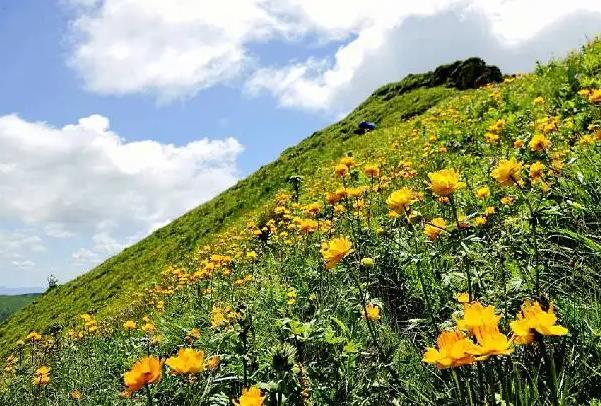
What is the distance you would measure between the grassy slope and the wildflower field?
9.00 m

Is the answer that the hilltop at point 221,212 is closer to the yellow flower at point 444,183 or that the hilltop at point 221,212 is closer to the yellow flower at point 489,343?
the yellow flower at point 444,183

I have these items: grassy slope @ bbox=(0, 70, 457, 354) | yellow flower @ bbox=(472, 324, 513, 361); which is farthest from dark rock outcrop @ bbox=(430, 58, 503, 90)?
yellow flower @ bbox=(472, 324, 513, 361)

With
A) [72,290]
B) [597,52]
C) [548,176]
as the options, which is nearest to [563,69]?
[597,52]

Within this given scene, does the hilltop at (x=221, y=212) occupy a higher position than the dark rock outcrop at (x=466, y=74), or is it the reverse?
the dark rock outcrop at (x=466, y=74)

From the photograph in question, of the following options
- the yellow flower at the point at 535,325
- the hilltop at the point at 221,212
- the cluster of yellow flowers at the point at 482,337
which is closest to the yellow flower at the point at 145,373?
the cluster of yellow flowers at the point at 482,337

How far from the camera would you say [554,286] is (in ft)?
11.2

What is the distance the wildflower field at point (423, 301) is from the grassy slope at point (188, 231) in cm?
900

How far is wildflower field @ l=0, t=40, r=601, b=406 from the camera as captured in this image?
2561 mm

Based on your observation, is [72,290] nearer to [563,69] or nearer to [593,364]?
[563,69]

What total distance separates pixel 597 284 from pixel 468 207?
9.65ft

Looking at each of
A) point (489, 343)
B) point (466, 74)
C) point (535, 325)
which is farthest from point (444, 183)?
point (466, 74)

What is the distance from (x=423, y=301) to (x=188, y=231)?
62.4 feet

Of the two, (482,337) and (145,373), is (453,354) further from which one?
(145,373)

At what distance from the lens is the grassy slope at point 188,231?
68.0 feet
